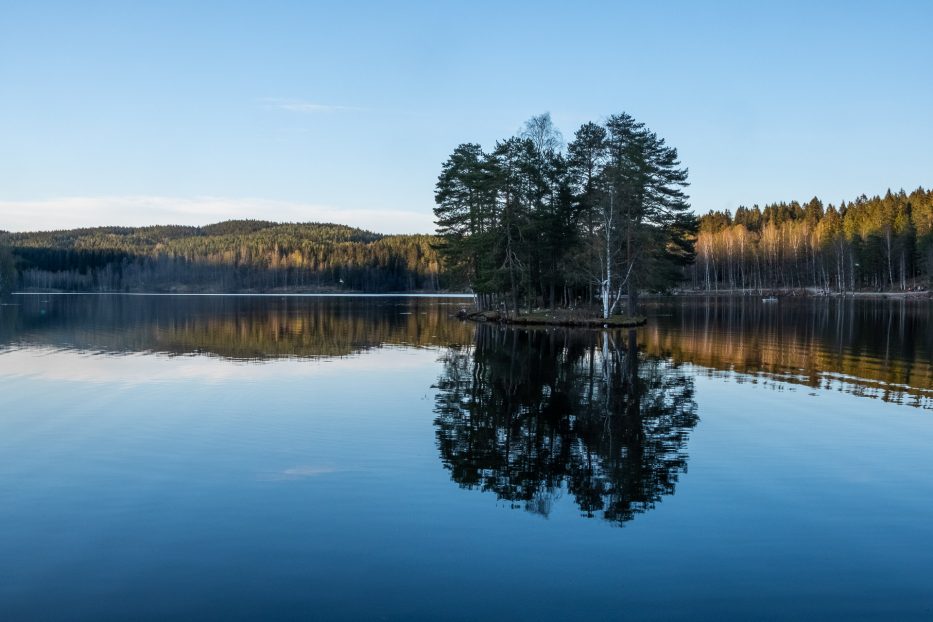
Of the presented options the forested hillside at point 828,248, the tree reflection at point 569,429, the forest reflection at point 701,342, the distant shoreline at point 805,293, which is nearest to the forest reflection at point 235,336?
the forest reflection at point 701,342

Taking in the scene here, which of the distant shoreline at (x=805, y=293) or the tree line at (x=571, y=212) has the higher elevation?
the tree line at (x=571, y=212)

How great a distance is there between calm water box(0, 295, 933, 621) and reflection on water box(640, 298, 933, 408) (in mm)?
406

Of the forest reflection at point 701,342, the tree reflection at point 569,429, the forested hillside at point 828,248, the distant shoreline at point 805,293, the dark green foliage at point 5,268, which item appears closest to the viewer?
the tree reflection at point 569,429

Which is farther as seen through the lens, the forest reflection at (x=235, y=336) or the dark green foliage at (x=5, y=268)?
the dark green foliage at (x=5, y=268)

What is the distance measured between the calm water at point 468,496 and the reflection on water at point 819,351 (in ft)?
1.33

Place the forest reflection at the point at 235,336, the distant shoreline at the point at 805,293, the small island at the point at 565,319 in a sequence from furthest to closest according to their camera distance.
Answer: the distant shoreline at the point at 805,293 < the small island at the point at 565,319 < the forest reflection at the point at 235,336

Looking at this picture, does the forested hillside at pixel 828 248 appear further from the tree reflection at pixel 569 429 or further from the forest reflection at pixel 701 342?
the tree reflection at pixel 569 429

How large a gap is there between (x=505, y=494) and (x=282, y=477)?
431cm

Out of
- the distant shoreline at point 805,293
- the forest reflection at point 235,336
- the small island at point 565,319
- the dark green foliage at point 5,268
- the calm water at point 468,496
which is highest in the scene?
the dark green foliage at point 5,268

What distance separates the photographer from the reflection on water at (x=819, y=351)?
25250 millimetres

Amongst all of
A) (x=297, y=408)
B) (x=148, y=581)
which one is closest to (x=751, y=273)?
(x=297, y=408)

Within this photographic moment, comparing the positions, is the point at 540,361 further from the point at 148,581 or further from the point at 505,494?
the point at 148,581

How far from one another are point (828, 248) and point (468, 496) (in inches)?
5309

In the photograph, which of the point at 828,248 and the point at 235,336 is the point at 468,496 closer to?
the point at 235,336
